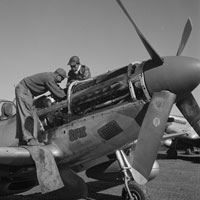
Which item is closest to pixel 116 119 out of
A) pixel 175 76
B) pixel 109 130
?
pixel 109 130

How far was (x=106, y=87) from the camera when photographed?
5.29m

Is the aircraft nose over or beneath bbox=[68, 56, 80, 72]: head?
beneath

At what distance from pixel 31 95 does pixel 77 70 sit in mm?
1074

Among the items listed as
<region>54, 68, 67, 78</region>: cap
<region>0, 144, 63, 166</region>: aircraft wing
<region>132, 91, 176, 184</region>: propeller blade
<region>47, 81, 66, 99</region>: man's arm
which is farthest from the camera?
<region>54, 68, 67, 78</region>: cap

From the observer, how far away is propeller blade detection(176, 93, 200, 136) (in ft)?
17.8

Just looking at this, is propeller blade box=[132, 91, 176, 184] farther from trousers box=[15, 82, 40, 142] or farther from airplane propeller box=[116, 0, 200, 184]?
trousers box=[15, 82, 40, 142]

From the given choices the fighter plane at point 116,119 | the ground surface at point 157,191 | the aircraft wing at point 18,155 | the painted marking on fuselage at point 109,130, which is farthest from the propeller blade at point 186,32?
the ground surface at point 157,191

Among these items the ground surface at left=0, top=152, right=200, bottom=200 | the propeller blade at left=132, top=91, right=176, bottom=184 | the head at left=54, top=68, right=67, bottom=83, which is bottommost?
the ground surface at left=0, top=152, right=200, bottom=200

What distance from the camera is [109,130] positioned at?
5.36 meters

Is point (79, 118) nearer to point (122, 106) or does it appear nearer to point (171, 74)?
point (122, 106)

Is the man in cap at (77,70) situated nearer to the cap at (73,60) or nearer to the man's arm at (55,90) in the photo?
the cap at (73,60)

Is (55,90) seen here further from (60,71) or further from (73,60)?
(73,60)

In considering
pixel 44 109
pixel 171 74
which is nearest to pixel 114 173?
pixel 44 109

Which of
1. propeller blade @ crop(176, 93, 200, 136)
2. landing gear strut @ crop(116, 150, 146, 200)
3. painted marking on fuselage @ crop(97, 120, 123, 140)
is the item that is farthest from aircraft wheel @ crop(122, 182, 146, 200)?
propeller blade @ crop(176, 93, 200, 136)
